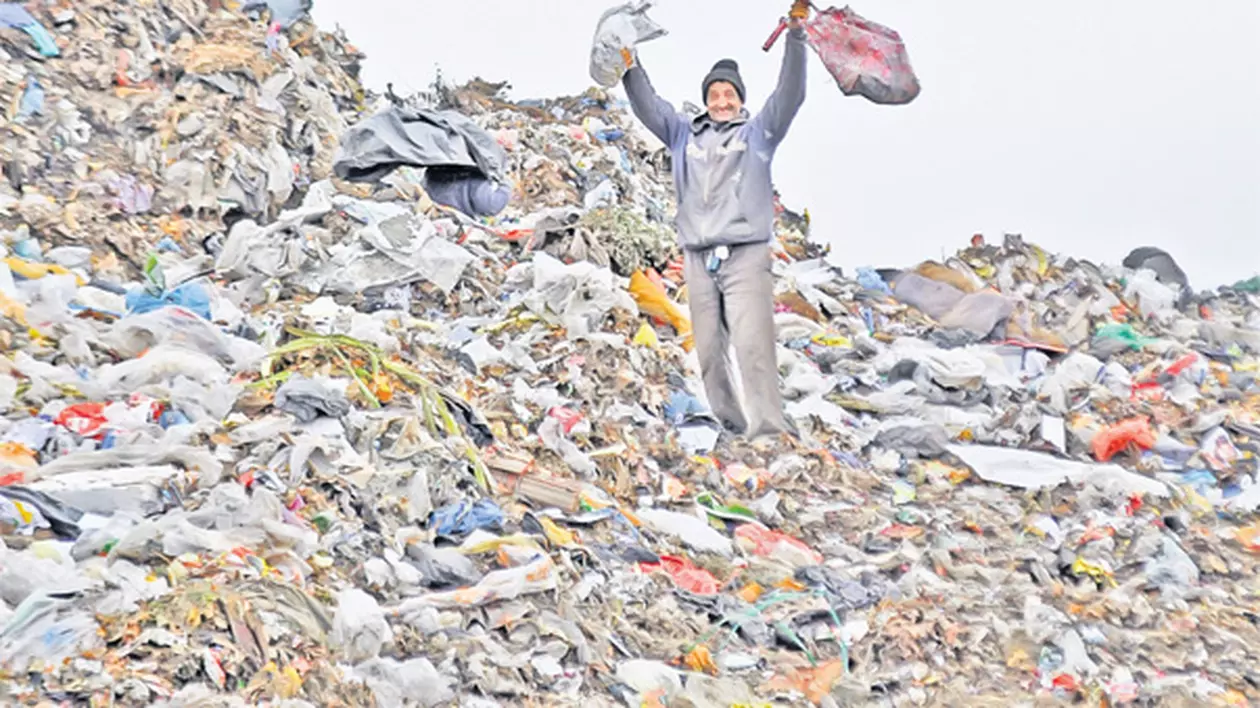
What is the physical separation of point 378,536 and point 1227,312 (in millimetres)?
7942

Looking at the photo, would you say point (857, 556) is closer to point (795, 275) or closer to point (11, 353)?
point (11, 353)

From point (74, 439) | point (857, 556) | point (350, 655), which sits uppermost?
point (74, 439)

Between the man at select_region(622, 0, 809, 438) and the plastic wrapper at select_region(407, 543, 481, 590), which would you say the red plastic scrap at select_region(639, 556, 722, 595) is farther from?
the man at select_region(622, 0, 809, 438)

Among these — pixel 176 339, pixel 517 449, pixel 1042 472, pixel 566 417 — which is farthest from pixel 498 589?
pixel 1042 472

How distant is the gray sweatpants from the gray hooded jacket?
112 millimetres

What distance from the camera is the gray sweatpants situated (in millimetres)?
6250

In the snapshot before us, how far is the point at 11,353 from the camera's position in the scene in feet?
18.2

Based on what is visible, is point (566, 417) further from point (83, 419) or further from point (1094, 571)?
point (1094, 571)

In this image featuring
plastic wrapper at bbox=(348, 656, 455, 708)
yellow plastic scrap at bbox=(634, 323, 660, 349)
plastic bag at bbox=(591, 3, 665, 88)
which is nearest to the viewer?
plastic wrapper at bbox=(348, 656, 455, 708)

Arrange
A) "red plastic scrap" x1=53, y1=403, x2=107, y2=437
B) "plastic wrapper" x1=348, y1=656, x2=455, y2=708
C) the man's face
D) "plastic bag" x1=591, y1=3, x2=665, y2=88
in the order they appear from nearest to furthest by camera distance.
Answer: "plastic wrapper" x1=348, y1=656, x2=455, y2=708, "red plastic scrap" x1=53, y1=403, x2=107, y2=437, "plastic bag" x1=591, y1=3, x2=665, y2=88, the man's face

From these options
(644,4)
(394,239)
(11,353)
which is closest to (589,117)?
(394,239)

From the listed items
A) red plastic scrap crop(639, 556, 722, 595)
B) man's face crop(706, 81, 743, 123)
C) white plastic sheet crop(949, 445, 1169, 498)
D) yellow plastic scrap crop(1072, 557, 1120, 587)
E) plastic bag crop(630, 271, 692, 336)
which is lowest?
yellow plastic scrap crop(1072, 557, 1120, 587)

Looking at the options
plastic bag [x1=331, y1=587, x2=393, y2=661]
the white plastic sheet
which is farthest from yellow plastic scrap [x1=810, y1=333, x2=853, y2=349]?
plastic bag [x1=331, y1=587, x2=393, y2=661]

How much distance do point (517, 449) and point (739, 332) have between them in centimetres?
125
